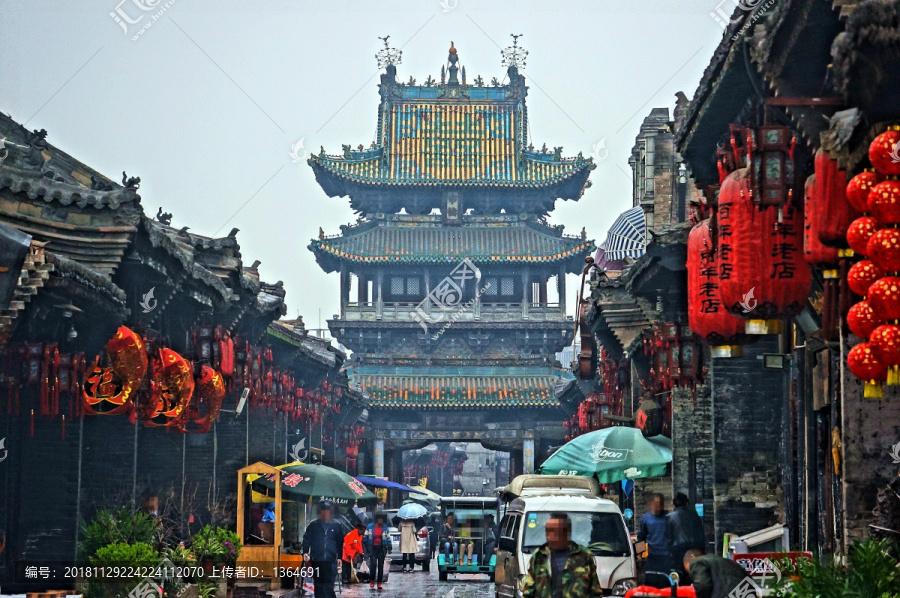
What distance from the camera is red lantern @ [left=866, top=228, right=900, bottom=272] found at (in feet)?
31.9

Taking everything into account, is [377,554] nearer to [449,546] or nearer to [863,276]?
[449,546]

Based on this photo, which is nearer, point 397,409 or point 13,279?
point 13,279

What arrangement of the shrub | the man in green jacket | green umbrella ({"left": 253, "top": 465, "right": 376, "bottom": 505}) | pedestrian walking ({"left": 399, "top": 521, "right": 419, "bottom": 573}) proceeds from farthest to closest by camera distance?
pedestrian walking ({"left": 399, "top": 521, "right": 419, "bottom": 573}), green umbrella ({"left": 253, "top": 465, "right": 376, "bottom": 505}), the shrub, the man in green jacket

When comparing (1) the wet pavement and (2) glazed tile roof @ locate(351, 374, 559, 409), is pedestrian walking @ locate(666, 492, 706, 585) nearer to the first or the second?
(1) the wet pavement

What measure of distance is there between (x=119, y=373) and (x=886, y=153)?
1069cm

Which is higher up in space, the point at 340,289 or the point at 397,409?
the point at 340,289

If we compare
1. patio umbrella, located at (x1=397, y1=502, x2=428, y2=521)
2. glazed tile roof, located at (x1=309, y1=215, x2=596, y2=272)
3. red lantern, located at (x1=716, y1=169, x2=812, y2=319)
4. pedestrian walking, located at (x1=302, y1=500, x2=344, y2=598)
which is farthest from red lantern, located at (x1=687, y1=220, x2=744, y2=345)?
glazed tile roof, located at (x1=309, y1=215, x2=596, y2=272)

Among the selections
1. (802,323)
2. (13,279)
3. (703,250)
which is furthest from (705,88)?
(13,279)

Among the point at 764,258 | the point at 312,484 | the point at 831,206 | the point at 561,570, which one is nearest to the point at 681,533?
the point at 764,258

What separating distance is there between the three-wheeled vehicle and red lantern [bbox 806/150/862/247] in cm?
2121

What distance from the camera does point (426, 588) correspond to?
28203 millimetres

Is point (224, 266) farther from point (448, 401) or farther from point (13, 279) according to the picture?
point (448, 401)

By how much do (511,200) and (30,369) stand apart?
41.0 metres

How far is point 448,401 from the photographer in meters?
53.1
